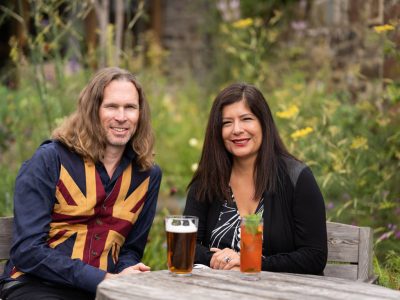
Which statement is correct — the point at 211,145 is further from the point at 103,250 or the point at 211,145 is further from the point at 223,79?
the point at 223,79

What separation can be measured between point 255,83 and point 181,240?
137 inches

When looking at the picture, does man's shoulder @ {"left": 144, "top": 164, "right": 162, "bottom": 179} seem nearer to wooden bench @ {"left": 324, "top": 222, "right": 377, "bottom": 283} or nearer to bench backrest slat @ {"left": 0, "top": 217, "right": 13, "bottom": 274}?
bench backrest slat @ {"left": 0, "top": 217, "right": 13, "bottom": 274}

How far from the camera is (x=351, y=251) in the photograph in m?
3.07

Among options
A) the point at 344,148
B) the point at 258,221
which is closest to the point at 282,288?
the point at 258,221

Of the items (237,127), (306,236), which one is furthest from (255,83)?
(306,236)

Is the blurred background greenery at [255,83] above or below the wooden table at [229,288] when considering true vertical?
above

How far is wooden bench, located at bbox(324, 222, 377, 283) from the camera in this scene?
302cm

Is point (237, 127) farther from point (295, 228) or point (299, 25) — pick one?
point (299, 25)

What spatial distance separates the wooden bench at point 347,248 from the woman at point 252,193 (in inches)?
7.6

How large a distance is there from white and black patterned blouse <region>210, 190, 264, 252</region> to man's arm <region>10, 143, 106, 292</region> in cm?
54

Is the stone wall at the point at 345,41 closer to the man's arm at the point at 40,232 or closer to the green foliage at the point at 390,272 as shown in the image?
the green foliage at the point at 390,272

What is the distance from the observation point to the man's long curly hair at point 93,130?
3.05 metres

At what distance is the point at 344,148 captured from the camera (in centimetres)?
462

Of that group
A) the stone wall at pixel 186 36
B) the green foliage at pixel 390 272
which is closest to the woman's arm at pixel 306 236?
the green foliage at pixel 390 272
